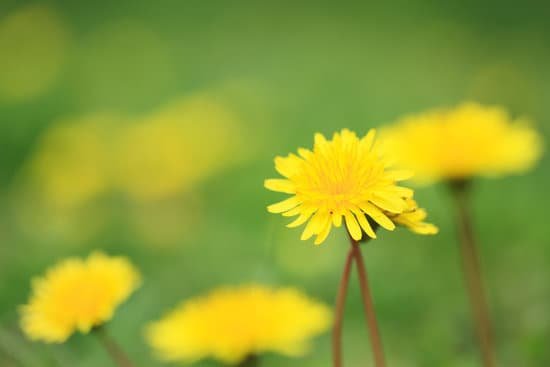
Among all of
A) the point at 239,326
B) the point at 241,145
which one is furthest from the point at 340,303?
the point at 241,145

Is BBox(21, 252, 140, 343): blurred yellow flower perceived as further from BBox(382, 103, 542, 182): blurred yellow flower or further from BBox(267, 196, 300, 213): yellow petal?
BBox(382, 103, 542, 182): blurred yellow flower

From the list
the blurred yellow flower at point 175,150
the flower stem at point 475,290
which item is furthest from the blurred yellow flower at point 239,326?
the blurred yellow flower at point 175,150

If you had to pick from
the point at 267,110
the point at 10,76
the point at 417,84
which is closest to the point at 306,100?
the point at 267,110

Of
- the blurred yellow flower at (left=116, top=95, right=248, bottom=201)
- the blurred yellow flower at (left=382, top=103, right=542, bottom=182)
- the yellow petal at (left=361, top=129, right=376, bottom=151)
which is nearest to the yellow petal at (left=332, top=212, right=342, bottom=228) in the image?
the yellow petal at (left=361, top=129, right=376, bottom=151)

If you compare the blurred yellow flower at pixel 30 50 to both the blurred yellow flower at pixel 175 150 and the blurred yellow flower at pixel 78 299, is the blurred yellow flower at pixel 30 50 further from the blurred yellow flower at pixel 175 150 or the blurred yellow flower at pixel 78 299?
the blurred yellow flower at pixel 78 299

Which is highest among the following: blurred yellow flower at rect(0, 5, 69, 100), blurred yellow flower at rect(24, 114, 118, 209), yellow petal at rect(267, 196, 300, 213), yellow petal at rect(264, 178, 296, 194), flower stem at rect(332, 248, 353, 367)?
blurred yellow flower at rect(0, 5, 69, 100)

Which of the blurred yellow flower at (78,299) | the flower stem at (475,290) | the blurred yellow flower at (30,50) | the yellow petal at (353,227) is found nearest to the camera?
the yellow petal at (353,227)

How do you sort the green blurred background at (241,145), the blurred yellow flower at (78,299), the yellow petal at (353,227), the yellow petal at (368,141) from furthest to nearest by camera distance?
the green blurred background at (241,145)
the blurred yellow flower at (78,299)
the yellow petal at (368,141)
the yellow petal at (353,227)
